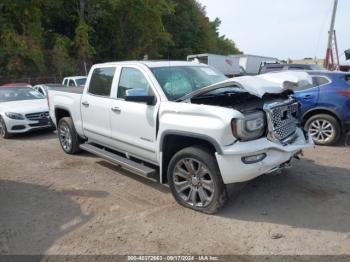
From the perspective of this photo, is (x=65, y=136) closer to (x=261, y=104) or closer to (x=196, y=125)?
(x=196, y=125)

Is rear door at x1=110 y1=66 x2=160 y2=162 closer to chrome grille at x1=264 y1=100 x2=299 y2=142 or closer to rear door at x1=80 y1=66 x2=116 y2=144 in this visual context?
rear door at x1=80 y1=66 x2=116 y2=144

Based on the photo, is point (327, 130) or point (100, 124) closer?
point (100, 124)

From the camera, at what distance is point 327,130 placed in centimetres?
760

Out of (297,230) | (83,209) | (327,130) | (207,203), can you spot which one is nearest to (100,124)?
(83,209)

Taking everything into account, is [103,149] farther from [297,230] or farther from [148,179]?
[297,230]

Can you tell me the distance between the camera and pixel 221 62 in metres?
34.3

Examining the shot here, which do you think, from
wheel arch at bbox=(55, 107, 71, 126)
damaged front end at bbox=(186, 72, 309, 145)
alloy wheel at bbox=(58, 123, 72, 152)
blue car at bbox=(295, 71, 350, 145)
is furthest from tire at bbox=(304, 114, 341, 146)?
wheel arch at bbox=(55, 107, 71, 126)

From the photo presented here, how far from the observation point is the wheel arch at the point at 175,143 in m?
4.27

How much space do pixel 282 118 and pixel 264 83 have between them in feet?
1.80

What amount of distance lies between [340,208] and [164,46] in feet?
Answer: 120

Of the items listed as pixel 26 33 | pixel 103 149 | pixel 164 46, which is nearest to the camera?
pixel 103 149

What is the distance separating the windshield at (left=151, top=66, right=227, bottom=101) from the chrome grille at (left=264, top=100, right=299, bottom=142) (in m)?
1.20

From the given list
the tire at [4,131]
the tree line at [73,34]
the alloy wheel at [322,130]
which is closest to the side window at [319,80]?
the alloy wheel at [322,130]

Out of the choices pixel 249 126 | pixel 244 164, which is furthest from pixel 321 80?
pixel 244 164
